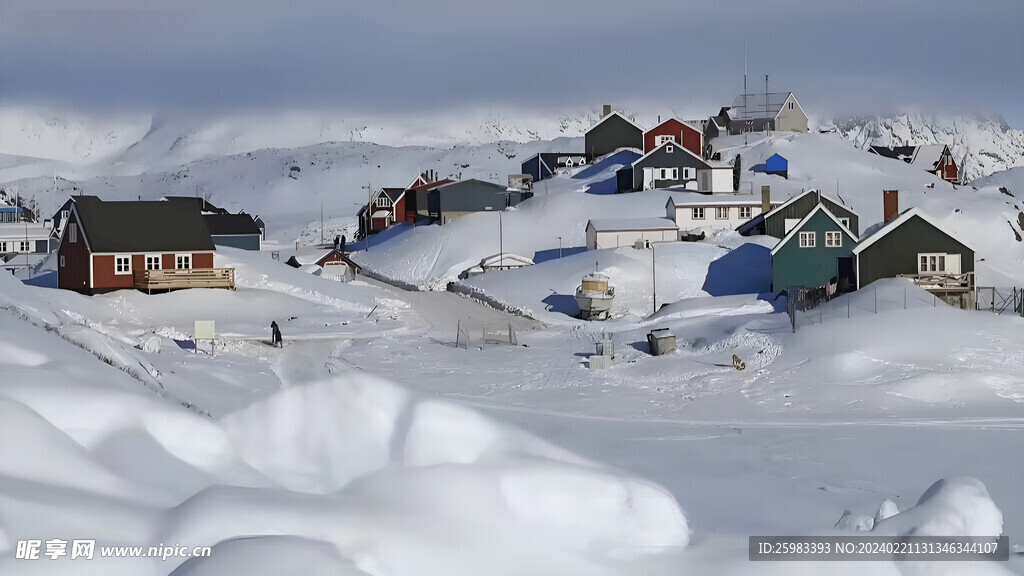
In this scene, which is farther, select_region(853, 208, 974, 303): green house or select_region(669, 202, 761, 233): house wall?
select_region(669, 202, 761, 233): house wall

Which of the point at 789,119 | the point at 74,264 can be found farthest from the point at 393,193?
the point at 74,264

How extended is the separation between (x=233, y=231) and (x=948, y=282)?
51222 millimetres

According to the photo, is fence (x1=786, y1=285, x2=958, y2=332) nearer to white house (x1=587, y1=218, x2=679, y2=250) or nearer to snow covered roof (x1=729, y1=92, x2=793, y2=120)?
white house (x1=587, y1=218, x2=679, y2=250)

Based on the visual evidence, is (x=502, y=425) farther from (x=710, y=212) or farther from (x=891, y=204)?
(x=710, y=212)

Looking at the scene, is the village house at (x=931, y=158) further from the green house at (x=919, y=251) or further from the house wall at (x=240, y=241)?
the green house at (x=919, y=251)

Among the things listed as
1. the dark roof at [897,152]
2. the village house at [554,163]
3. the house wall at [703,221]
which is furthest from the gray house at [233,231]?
the dark roof at [897,152]

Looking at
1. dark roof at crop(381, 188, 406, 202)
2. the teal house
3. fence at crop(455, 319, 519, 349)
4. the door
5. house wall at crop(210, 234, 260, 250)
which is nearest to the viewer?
fence at crop(455, 319, 519, 349)

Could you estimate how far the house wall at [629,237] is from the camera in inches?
2837

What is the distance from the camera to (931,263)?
50.5 metres

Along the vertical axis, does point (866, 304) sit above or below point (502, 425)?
above

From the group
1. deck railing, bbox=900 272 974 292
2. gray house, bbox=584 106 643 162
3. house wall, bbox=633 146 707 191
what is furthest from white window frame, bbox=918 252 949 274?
gray house, bbox=584 106 643 162

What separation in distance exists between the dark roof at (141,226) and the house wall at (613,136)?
50566 millimetres

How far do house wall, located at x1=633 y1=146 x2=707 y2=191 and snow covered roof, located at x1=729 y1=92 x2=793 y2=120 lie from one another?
922 inches

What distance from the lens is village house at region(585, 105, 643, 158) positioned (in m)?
103
